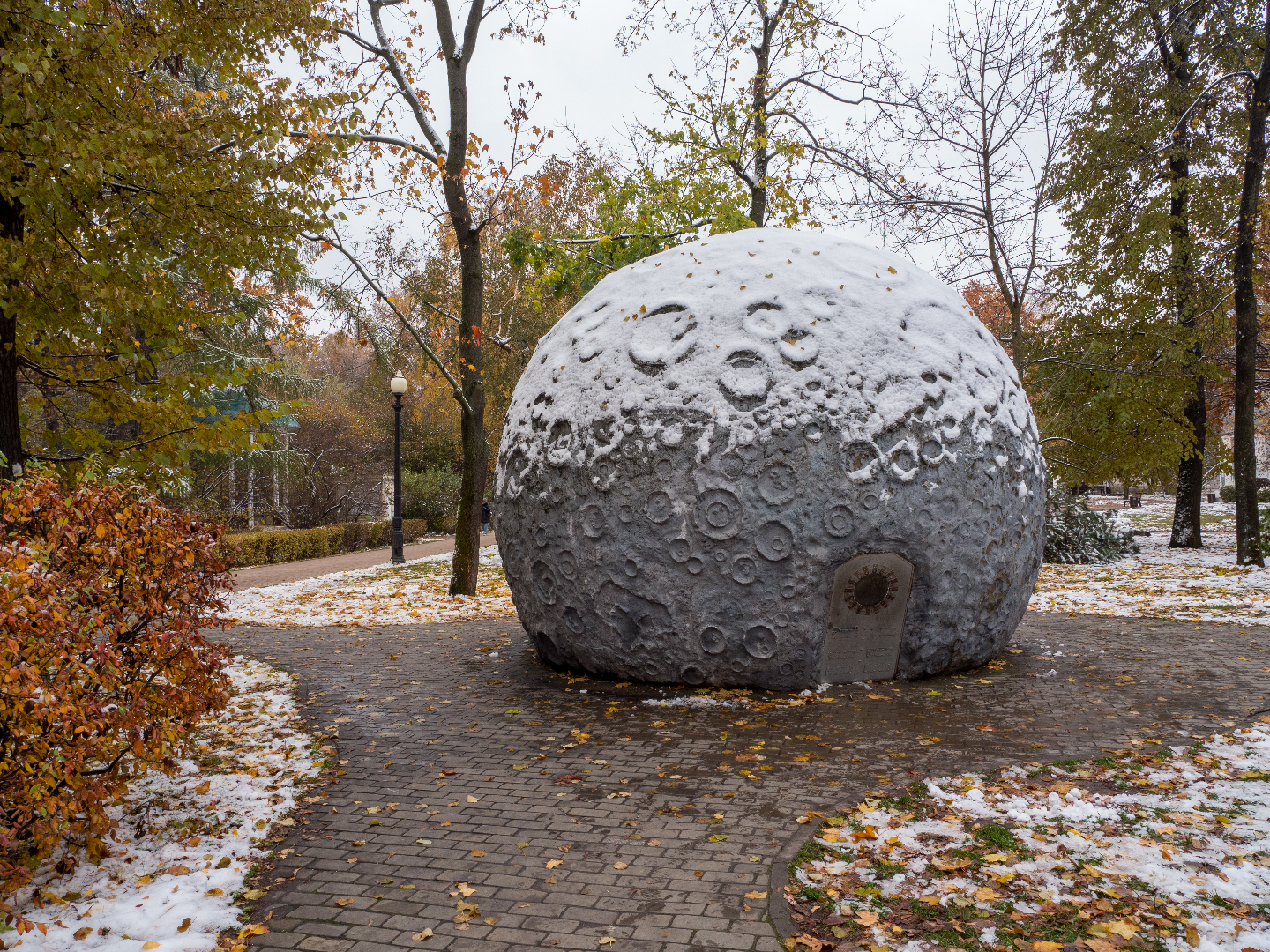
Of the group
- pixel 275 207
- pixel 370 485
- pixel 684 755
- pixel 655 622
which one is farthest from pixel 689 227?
pixel 370 485

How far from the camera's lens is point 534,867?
3707mm

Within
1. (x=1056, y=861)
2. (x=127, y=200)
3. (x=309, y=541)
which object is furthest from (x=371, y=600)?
(x=1056, y=861)

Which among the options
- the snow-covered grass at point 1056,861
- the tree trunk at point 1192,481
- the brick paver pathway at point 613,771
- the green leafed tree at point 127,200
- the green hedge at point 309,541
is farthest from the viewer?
the green hedge at point 309,541

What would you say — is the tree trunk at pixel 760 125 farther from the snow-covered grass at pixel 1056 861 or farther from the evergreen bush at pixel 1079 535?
the snow-covered grass at pixel 1056 861

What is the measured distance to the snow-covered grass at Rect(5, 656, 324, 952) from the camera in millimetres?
3199

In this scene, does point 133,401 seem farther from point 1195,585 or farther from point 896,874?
point 1195,585

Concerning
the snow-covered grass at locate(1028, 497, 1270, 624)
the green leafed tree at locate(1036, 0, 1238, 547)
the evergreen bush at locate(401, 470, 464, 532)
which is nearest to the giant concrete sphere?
the snow-covered grass at locate(1028, 497, 1270, 624)

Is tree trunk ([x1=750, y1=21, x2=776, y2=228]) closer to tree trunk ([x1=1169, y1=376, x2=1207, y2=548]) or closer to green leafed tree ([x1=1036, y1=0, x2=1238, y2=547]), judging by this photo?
green leafed tree ([x1=1036, y1=0, x2=1238, y2=547])

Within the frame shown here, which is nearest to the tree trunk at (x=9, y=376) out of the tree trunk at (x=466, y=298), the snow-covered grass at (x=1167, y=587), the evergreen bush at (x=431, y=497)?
the tree trunk at (x=466, y=298)

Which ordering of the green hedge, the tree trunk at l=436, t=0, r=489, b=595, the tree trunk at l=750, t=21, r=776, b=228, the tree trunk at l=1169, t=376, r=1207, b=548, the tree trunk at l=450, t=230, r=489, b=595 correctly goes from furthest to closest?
1. the green hedge
2. the tree trunk at l=1169, t=376, r=1207, b=548
3. the tree trunk at l=750, t=21, r=776, b=228
4. the tree trunk at l=450, t=230, r=489, b=595
5. the tree trunk at l=436, t=0, r=489, b=595

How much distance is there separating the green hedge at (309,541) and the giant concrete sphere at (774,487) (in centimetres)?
1212

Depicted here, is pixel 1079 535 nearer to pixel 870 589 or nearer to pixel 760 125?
pixel 760 125

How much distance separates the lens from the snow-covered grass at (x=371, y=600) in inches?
446

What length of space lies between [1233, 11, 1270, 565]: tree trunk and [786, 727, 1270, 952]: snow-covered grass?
36.6 feet
